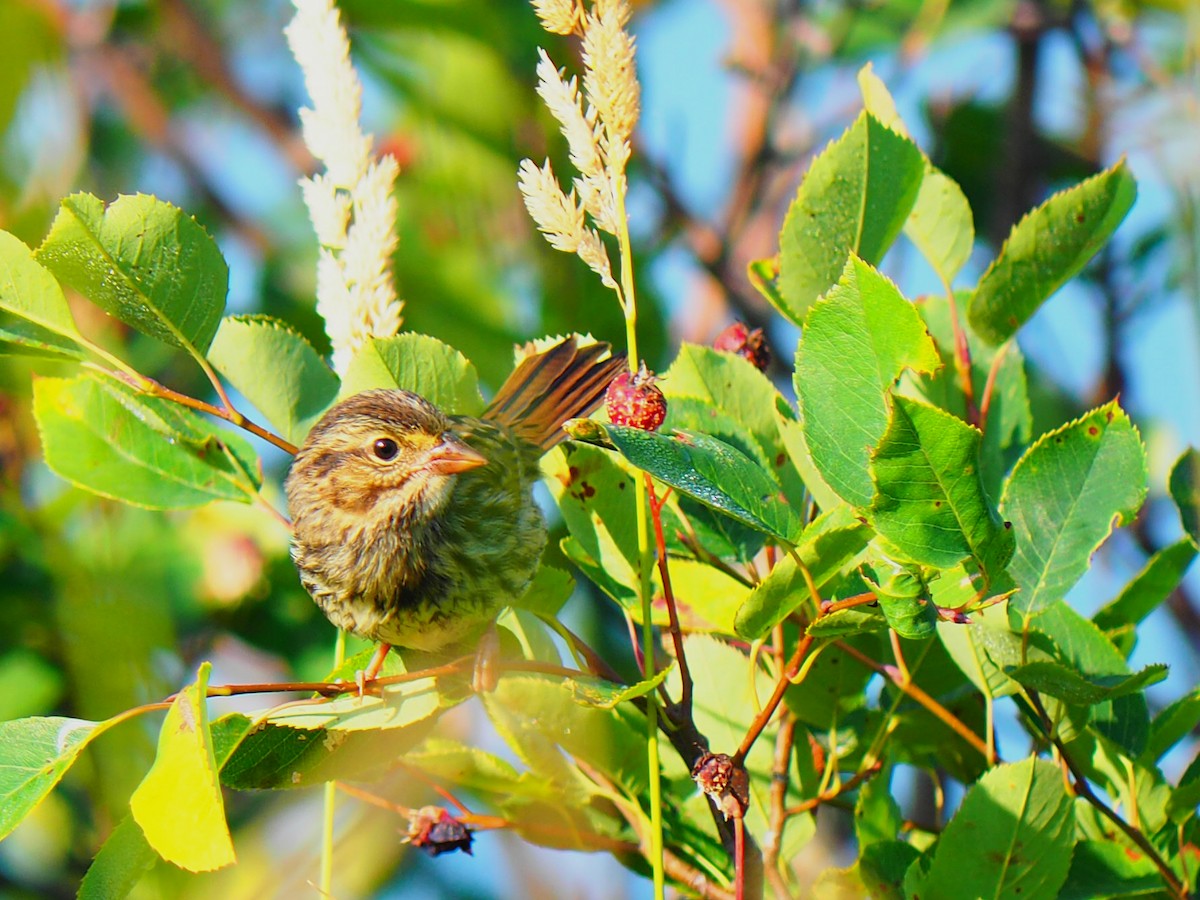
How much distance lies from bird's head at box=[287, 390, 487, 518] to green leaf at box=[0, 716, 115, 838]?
126 cm

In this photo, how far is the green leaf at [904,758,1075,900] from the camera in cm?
143

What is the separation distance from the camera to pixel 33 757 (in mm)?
1339

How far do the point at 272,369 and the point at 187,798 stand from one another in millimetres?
848

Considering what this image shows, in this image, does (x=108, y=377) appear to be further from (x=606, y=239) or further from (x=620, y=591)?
(x=606, y=239)

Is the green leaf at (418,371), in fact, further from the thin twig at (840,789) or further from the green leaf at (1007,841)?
the green leaf at (1007,841)

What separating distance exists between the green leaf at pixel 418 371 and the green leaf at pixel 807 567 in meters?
0.62

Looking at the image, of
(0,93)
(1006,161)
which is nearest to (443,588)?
(0,93)

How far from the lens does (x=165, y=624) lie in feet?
4.48

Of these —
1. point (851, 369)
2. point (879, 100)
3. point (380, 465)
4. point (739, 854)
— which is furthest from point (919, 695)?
point (380, 465)

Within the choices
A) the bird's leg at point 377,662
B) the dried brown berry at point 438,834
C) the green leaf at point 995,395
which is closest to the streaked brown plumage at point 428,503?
the bird's leg at point 377,662

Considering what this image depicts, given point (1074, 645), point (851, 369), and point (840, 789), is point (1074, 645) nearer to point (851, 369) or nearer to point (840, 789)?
point (840, 789)

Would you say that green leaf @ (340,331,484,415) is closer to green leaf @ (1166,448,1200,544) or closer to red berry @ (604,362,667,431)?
red berry @ (604,362,667,431)

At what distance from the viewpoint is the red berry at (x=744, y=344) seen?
186 centimetres

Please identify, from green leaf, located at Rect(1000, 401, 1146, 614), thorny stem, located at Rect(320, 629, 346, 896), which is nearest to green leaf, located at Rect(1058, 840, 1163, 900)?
green leaf, located at Rect(1000, 401, 1146, 614)
